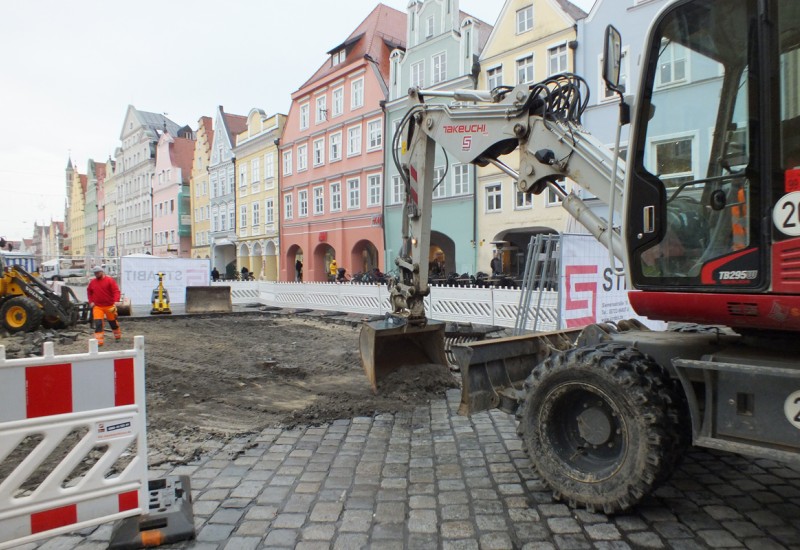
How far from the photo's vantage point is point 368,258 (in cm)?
3259

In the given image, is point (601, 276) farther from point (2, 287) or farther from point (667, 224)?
point (2, 287)

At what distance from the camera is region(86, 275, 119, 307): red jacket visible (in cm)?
1138

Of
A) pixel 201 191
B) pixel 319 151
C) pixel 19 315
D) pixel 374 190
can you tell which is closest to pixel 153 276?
pixel 19 315

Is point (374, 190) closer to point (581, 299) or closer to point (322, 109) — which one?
point (322, 109)

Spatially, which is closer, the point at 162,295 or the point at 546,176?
the point at 546,176

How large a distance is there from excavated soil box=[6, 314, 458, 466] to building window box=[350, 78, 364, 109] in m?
22.8

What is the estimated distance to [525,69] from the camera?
2261 cm

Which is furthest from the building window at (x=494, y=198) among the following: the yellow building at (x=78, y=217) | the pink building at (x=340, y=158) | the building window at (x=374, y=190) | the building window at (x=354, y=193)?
the yellow building at (x=78, y=217)

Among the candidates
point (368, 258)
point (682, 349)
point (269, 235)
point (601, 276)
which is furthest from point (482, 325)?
point (269, 235)

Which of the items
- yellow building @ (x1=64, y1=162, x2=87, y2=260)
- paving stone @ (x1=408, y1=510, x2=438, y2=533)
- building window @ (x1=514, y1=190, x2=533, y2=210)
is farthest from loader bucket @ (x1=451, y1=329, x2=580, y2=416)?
yellow building @ (x1=64, y1=162, x2=87, y2=260)

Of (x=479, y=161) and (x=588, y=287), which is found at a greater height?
(x=479, y=161)

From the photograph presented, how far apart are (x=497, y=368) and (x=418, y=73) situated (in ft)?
83.4

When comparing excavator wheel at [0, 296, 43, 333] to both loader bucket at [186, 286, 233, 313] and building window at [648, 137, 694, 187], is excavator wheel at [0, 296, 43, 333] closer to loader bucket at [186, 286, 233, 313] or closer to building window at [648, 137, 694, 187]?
loader bucket at [186, 286, 233, 313]

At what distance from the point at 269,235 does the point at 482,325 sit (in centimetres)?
2808
